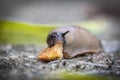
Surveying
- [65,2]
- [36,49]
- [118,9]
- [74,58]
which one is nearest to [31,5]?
[65,2]

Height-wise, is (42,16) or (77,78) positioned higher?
(42,16)

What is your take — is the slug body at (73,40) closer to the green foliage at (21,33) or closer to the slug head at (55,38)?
the slug head at (55,38)

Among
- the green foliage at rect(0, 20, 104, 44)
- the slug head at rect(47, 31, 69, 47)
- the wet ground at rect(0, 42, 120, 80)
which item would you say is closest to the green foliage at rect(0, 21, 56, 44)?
the green foliage at rect(0, 20, 104, 44)

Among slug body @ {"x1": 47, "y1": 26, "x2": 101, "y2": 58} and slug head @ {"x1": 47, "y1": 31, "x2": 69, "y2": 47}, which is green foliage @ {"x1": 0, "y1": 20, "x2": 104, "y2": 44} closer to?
slug body @ {"x1": 47, "y1": 26, "x2": 101, "y2": 58}

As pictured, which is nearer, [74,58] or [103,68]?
[103,68]

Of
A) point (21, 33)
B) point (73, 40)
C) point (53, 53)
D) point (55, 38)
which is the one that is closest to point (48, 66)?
point (53, 53)

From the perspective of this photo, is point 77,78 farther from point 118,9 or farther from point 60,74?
point 118,9

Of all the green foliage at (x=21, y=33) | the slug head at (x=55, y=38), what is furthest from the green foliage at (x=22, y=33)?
the slug head at (x=55, y=38)
